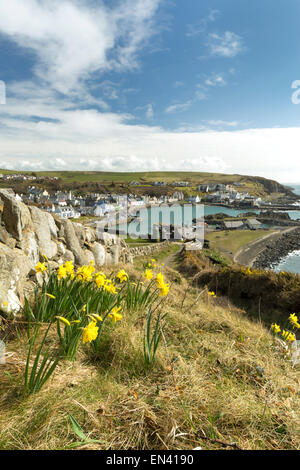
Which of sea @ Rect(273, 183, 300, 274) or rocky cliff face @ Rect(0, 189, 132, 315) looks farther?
sea @ Rect(273, 183, 300, 274)

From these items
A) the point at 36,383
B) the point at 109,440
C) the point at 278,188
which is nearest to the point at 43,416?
the point at 36,383

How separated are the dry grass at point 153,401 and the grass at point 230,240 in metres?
38.7

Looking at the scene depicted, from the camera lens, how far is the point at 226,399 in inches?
76.9

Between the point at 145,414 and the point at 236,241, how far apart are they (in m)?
54.7

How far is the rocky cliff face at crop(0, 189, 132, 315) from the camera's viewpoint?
302cm

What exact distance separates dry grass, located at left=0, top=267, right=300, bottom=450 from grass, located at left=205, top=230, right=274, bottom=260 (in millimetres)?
38739

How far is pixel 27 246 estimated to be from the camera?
4504mm

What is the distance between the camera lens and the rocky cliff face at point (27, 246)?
3.02 m

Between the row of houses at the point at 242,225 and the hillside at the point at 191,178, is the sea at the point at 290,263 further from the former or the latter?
the hillside at the point at 191,178

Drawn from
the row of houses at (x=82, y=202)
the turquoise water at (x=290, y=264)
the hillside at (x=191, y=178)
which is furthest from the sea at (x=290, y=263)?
the hillside at (x=191, y=178)

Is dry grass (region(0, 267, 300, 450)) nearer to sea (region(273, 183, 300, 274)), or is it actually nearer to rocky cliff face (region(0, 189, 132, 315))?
rocky cliff face (region(0, 189, 132, 315))

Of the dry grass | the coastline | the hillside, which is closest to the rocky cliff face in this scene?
the dry grass

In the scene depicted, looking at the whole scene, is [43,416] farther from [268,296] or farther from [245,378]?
[268,296]
